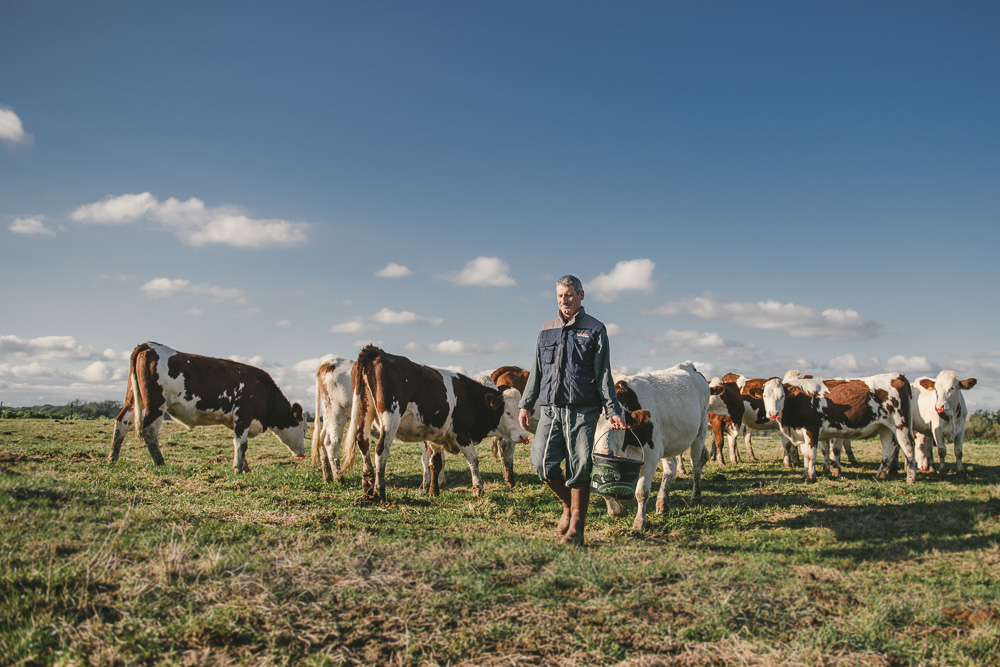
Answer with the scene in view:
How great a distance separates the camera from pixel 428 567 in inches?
187

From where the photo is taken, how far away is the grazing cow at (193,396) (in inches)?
477

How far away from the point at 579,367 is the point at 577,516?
1.57 m

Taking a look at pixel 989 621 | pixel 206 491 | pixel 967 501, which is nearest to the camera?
pixel 989 621

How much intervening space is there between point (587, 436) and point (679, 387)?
3.48m

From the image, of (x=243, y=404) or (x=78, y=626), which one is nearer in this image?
(x=78, y=626)

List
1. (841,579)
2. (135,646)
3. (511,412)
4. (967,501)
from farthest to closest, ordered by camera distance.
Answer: (511,412)
(967,501)
(841,579)
(135,646)

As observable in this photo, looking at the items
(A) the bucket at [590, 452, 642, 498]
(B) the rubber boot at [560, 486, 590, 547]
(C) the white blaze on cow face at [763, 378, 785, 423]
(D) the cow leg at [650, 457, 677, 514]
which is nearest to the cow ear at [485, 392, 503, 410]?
(D) the cow leg at [650, 457, 677, 514]

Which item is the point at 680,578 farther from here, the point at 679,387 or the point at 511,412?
the point at 511,412

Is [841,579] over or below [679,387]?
below

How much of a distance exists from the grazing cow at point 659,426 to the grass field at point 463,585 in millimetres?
571

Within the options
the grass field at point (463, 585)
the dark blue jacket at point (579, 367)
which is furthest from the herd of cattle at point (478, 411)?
the grass field at point (463, 585)

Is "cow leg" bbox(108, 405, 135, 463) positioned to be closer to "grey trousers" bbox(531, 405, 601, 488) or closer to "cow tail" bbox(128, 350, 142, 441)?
"cow tail" bbox(128, 350, 142, 441)

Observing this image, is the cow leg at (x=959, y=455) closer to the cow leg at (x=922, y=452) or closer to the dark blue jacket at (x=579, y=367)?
the cow leg at (x=922, y=452)

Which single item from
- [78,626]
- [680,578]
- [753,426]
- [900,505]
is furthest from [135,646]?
[753,426]
